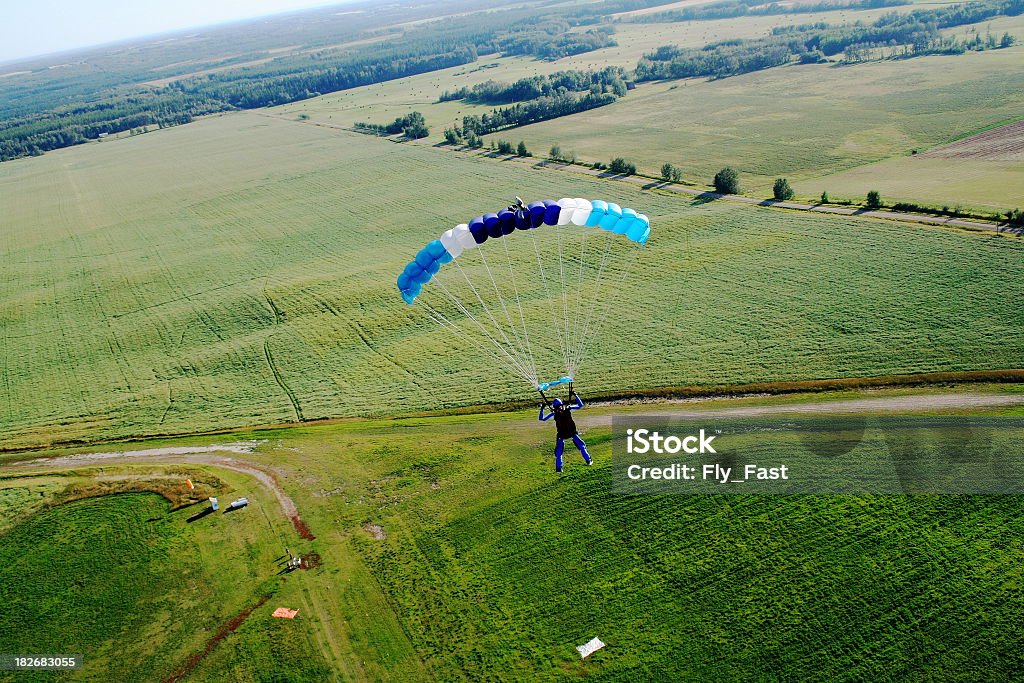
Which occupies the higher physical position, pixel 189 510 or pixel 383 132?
pixel 383 132

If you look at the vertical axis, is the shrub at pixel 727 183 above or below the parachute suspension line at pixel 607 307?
above

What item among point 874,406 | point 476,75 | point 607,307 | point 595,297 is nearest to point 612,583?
point 874,406

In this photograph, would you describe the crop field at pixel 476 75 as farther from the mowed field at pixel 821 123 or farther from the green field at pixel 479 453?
the green field at pixel 479 453

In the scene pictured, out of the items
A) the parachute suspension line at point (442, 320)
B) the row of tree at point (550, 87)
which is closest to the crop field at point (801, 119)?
the row of tree at point (550, 87)

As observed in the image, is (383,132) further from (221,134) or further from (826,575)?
(826,575)

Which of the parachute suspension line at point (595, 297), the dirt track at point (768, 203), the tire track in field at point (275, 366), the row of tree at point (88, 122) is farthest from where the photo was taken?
the row of tree at point (88, 122)

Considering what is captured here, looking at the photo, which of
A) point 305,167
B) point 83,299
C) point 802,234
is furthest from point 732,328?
point 305,167
